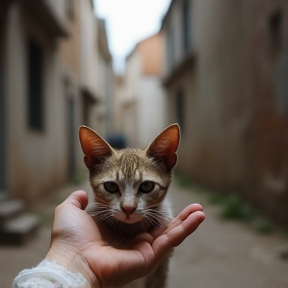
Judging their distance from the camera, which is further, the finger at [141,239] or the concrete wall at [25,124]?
the concrete wall at [25,124]

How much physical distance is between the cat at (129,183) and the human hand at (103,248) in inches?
2.9

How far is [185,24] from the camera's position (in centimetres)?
1135

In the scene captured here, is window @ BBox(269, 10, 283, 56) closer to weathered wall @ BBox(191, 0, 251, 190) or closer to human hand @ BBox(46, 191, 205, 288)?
weathered wall @ BBox(191, 0, 251, 190)

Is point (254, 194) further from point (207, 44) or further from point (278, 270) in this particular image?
point (207, 44)

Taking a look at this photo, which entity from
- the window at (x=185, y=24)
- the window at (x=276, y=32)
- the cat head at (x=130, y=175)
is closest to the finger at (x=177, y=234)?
the cat head at (x=130, y=175)

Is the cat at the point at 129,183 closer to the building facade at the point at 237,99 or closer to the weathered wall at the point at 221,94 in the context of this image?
the building facade at the point at 237,99

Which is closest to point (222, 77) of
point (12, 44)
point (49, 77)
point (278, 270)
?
point (49, 77)

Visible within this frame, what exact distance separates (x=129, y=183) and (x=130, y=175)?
34mm

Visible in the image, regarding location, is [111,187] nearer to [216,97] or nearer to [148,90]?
[216,97]

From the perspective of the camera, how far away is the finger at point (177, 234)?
1.56 meters

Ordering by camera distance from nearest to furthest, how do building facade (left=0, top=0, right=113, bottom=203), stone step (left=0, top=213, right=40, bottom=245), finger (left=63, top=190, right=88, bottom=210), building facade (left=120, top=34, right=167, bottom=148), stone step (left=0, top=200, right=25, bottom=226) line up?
finger (left=63, top=190, right=88, bottom=210) < stone step (left=0, top=213, right=40, bottom=245) < stone step (left=0, top=200, right=25, bottom=226) < building facade (left=0, top=0, right=113, bottom=203) < building facade (left=120, top=34, right=167, bottom=148)

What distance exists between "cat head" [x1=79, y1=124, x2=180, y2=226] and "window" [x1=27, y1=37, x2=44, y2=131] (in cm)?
497

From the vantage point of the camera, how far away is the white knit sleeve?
1387mm

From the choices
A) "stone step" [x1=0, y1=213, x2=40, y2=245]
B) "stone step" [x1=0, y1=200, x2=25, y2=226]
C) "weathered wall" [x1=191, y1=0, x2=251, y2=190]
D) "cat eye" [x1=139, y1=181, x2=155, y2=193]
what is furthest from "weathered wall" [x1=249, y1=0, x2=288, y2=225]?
"cat eye" [x1=139, y1=181, x2=155, y2=193]
